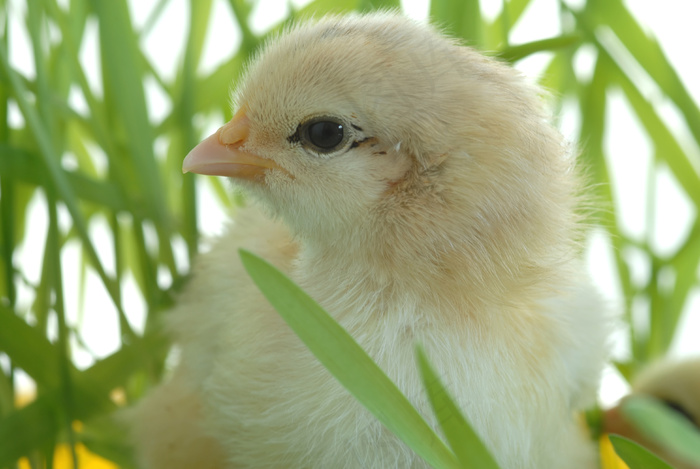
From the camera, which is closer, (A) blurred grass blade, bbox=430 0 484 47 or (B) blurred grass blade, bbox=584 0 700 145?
(A) blurred grass blade, bbox=430 0 484 47

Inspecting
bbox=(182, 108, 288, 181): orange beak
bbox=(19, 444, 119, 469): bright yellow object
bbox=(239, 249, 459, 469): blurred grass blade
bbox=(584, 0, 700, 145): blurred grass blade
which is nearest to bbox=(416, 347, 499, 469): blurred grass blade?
bbox=(239, 249, 459, 469): blurred grass blade

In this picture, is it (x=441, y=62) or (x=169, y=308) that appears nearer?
(x=441, y=62)

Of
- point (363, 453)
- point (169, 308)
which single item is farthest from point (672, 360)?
point (169, 308)

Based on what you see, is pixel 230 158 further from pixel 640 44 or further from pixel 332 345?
pixel 640 44

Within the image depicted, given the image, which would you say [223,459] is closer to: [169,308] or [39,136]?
[169,308]

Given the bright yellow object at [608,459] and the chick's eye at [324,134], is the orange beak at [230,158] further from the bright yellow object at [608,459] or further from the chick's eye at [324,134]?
the bright yellow object at [608,459]

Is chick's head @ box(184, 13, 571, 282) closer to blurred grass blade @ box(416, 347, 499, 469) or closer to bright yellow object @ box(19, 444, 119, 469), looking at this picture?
blurred grass blade @ box(416, 347, 499, 469)

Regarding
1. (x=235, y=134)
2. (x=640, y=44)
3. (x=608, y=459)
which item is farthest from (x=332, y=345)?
(x=640, y=44)

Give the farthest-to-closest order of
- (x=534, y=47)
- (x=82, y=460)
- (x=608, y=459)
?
(x=82, y=460) < (x=608, y=459) < (x=534, y=47)
